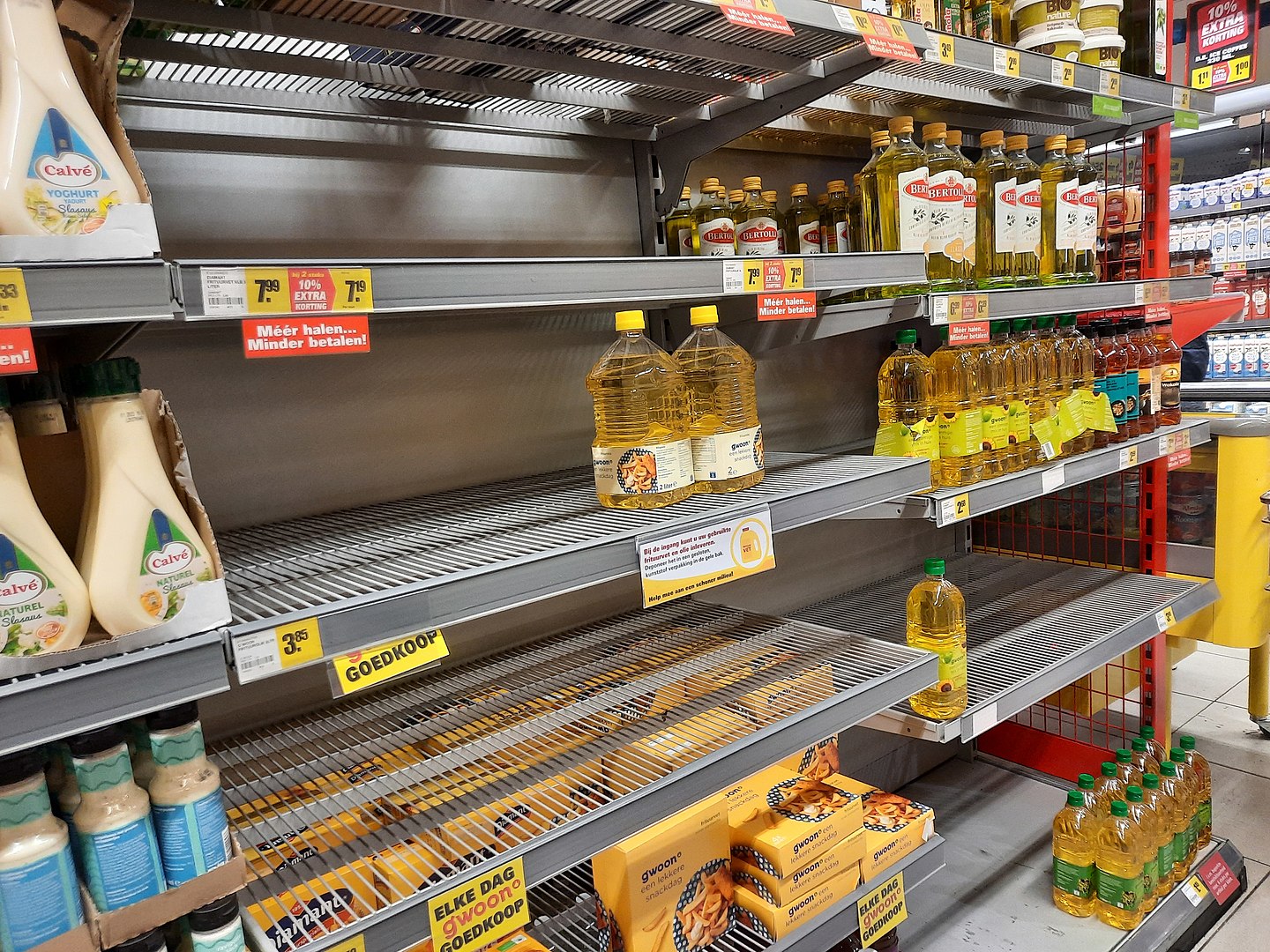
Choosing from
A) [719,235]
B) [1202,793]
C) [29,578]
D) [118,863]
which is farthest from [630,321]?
[1202,793]

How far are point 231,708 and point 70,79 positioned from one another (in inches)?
40.6

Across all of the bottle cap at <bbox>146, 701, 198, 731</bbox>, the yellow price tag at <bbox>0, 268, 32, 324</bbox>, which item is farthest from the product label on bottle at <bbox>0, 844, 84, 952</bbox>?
the yellow price tag at <bbox>0, 268, 32, 324</bbox>

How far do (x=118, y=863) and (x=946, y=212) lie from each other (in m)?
1.90

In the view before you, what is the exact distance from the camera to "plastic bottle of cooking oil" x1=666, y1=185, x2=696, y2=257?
198 cm

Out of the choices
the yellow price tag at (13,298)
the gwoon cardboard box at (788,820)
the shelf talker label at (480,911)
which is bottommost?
the gwoon cardboard box at (788,820)

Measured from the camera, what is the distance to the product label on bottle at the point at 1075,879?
7.04 feet

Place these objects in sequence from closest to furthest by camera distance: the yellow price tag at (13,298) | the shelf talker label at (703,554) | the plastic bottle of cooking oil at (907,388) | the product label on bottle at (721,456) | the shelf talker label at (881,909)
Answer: the yellow price tag at (13,298) < the shelf talker label at (703,554) < the product label on bottle at (721,456) < the shelf talker label at (881,909) < the plastic bottle of cooking oil at (907,388)

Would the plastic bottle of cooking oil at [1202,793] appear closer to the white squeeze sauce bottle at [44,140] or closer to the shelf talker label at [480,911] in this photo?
the shelf talker label at [480,911]

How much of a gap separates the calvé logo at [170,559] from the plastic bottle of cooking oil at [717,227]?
1197 millimetres

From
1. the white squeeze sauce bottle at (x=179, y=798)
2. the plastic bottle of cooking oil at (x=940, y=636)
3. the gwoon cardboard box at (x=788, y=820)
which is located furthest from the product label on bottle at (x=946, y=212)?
the white squeeze sauce bottle at (x=179, y=798)

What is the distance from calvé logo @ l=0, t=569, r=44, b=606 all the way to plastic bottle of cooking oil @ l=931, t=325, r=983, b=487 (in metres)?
1.75

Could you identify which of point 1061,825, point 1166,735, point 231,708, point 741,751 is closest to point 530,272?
point 741,751

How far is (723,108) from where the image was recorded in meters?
1.79

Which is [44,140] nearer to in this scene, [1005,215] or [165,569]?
[165,569]
